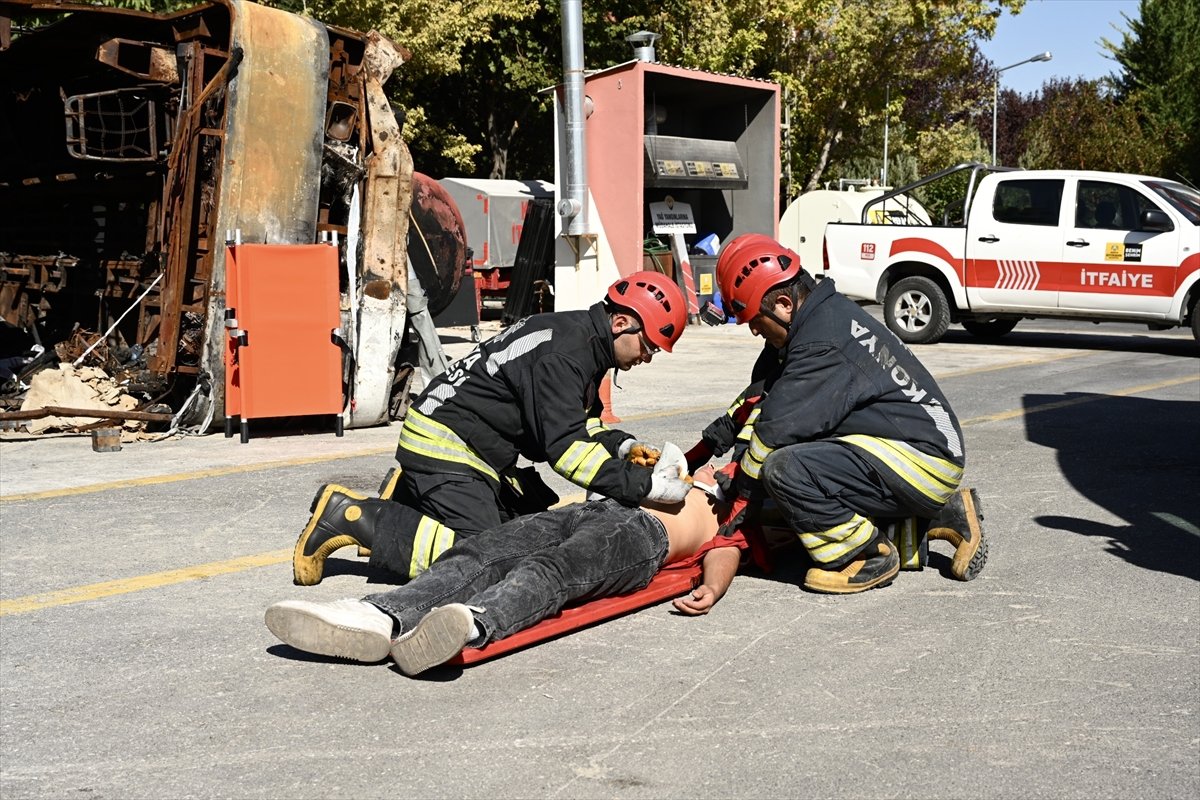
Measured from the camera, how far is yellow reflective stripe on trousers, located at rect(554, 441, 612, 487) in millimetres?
5129

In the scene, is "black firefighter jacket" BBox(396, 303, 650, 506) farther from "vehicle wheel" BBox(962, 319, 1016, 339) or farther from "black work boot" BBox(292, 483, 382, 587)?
"vehicle wheel" BBox(962, 319, 1016, 339)

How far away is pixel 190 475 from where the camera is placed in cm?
858

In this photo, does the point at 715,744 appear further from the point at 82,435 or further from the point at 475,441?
the point at 82,435

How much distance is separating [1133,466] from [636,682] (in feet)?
17.2

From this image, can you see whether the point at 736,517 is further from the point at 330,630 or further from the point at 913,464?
the point at 330,630

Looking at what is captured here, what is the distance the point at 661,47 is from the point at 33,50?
23577mm

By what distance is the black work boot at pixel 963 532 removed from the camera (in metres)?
5.84

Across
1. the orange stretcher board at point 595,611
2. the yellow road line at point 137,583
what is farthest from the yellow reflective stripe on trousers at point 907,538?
the yellow road line at point 137,583

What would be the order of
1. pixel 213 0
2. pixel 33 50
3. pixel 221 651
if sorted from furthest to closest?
pixel 33 50 → pixel 213 0 → pixel 221 651

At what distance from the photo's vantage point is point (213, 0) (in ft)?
32.3

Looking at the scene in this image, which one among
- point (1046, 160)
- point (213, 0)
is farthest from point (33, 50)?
point (1046, 160)

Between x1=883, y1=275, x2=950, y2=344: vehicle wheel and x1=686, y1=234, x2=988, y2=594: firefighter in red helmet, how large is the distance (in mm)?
11835

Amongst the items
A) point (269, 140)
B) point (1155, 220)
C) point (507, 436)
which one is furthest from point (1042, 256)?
point (507, 436)

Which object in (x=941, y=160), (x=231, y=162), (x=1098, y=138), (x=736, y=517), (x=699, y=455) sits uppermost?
(x=1098, y=138)
